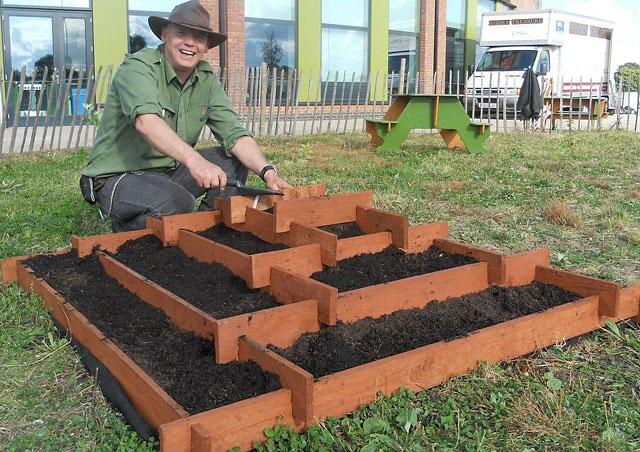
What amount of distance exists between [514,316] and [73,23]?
16.7 m

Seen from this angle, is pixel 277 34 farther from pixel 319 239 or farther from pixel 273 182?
pixel 319 239

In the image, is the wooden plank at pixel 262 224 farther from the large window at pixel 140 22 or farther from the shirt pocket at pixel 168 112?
the large window at pixel 140 22

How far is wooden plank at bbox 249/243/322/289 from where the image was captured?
332cm

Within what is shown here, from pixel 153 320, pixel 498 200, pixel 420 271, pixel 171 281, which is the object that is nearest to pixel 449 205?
pixel 498 200

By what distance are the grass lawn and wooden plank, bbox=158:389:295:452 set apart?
0.06m

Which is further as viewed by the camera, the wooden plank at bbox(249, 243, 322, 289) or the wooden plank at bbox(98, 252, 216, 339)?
the wooden plank at bbox(249, 243, 322, 289)

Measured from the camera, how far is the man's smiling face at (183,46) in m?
4.44

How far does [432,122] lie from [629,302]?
24.7 ft

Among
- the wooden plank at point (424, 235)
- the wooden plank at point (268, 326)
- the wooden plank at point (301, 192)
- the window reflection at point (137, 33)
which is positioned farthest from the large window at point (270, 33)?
the wooden plank at point (268, 326)

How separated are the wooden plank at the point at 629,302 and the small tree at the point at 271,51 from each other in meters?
17.9

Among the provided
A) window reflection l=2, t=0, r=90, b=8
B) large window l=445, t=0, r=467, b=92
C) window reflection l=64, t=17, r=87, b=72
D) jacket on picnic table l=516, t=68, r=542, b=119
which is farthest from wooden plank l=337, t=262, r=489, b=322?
large window l=445, t=0, r=467, b=92

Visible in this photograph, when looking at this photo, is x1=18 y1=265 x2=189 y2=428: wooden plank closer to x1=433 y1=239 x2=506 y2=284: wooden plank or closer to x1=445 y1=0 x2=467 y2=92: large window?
x1=433 y1=239 x2=506 y2=284: wooden plank

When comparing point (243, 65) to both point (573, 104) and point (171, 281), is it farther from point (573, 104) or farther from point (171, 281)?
point (171, 281)

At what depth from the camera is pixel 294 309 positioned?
2.88m
